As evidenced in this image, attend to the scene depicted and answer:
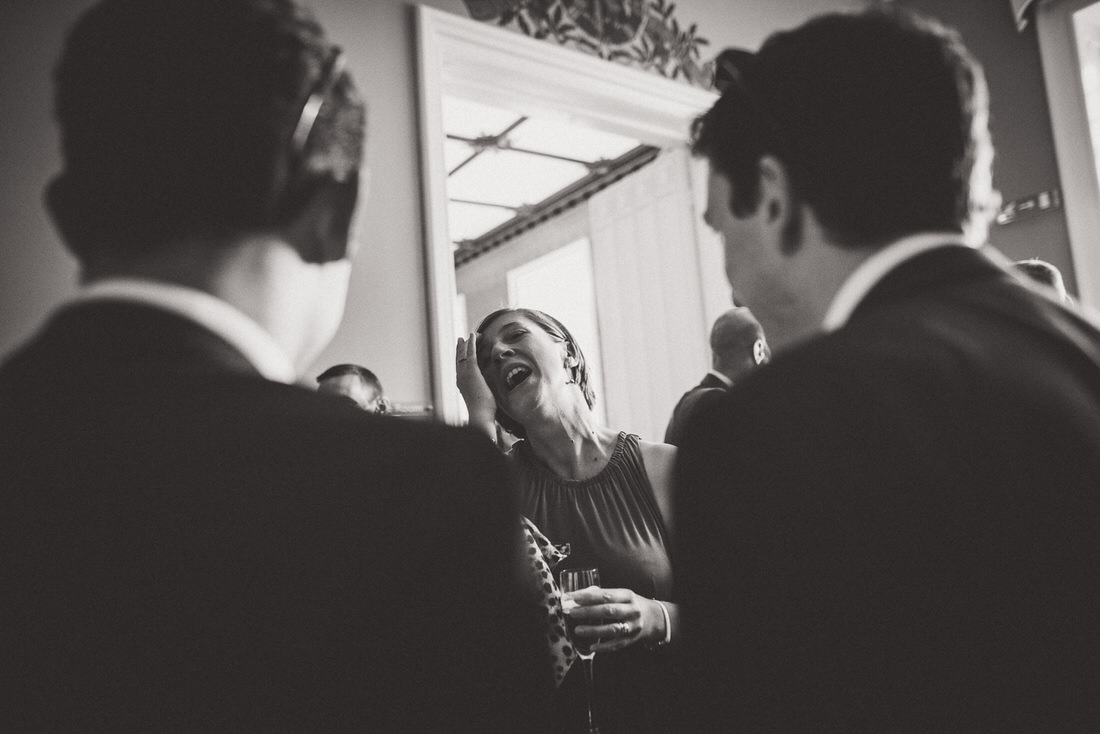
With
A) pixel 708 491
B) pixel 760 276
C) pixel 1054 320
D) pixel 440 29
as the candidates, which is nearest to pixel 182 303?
pixel 708 491

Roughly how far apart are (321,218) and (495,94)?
114 inches

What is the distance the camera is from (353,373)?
8.93ft

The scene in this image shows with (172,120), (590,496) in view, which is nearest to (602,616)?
(590,496)

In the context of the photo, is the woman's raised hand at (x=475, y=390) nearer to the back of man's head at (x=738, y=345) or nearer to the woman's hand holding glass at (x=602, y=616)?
the woman's hand holding glass at (x=602, y=616)

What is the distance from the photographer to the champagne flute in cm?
138

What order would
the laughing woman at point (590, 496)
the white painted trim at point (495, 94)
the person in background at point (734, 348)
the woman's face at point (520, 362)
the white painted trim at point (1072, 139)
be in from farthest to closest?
the white painted trim at point (1072, 139) < the person in background at point (734, 348) < the white painted trim at point (495, 94) < the woman's face at point (520, 362) < the laughing woman at point (590, 496)

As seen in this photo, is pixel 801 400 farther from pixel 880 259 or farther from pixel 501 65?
pixel 501 65

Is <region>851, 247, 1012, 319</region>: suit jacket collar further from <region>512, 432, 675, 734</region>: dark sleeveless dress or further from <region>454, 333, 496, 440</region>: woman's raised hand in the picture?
<region>454, 333, 496, 440</region>: woman's raised hand

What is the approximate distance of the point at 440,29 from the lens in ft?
10.5

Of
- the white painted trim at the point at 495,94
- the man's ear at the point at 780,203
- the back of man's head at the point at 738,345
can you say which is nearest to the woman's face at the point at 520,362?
the white painted trim at the point at 495,94

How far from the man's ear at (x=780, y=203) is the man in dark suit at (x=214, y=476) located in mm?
415

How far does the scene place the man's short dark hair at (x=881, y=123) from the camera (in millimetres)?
832

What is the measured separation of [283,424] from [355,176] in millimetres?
282

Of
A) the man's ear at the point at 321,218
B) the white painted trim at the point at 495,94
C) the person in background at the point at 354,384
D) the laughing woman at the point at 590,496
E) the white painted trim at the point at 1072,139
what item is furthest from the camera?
the white painted trim at the point at 1072,139
